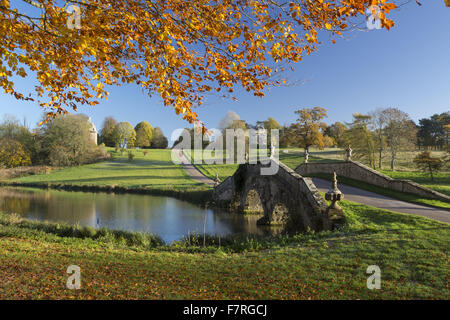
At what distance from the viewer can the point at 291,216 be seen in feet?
44.2

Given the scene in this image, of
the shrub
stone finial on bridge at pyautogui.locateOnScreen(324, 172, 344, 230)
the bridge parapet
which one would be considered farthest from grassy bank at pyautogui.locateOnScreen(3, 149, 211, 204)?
stone finial on bridge at pyautogui.locateOnScreen(324, 172, 344, 230)

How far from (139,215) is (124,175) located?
78.6 ft

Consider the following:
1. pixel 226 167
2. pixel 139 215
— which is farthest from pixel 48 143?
pixel 139 215

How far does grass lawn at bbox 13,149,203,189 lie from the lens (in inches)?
1409

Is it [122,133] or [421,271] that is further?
[122,133]

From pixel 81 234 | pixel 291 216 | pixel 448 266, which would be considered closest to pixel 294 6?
pixel 448 266

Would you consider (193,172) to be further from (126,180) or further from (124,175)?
(126,180)

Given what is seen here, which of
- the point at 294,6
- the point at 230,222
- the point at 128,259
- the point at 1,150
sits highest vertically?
the point at 294,6

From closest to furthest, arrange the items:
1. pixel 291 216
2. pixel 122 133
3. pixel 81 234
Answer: pixel 81 234
pixel 291 216
pixel 122 133

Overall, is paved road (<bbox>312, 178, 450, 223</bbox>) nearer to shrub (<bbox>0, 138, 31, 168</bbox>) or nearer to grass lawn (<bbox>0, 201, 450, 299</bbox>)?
grass lawn (<bbox>0, 201, 450, 299</bbox>)

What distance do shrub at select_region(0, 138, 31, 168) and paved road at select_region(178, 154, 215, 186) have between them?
29.8 meters

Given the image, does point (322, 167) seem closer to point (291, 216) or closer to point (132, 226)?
point (291, 216)
